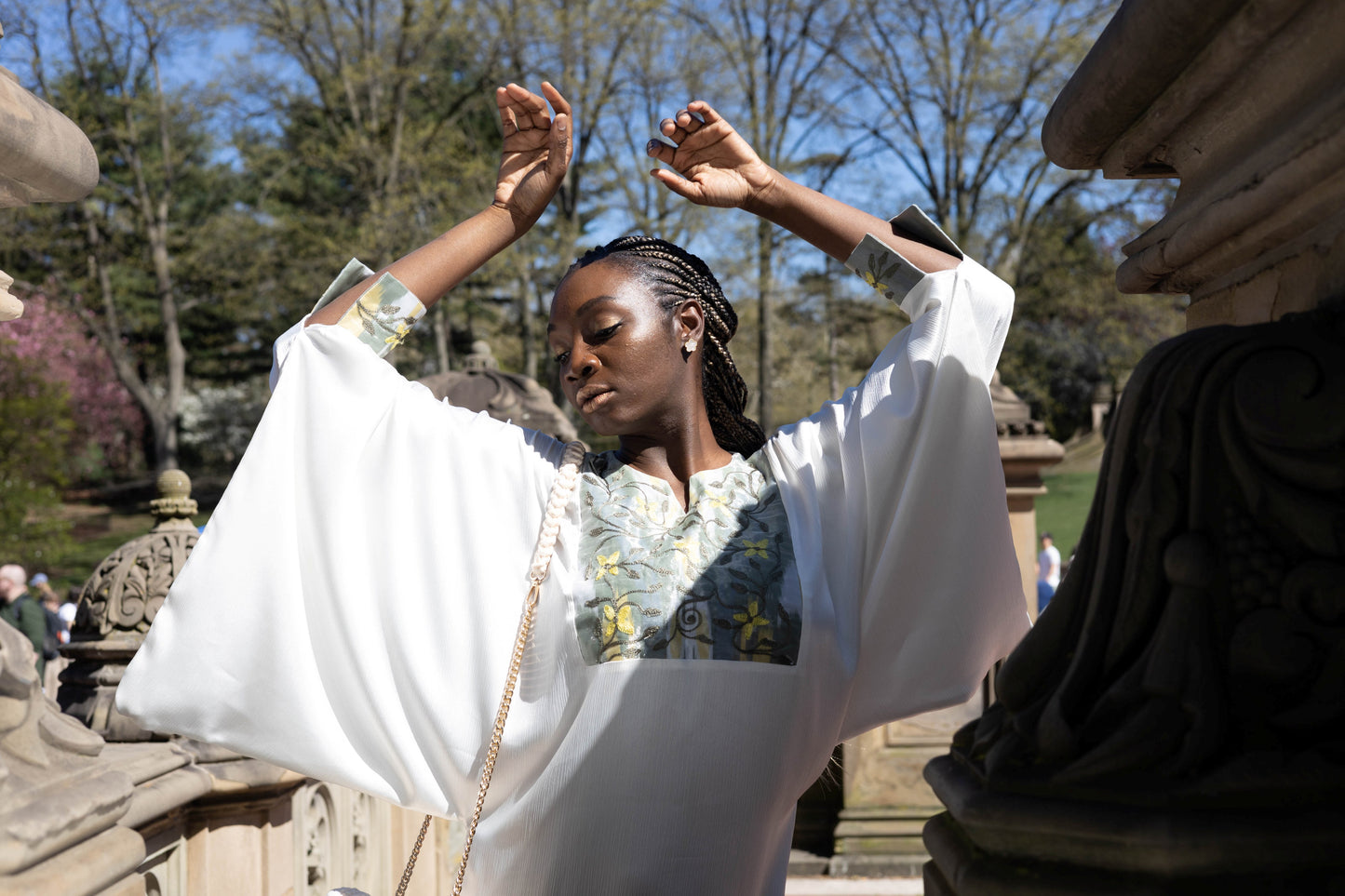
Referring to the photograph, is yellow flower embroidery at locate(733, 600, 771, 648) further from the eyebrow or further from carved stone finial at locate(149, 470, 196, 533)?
carved stone finial at locate(149, 470, 196, 533)

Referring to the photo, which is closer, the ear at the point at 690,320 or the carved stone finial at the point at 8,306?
the carved stone finial at the point at 8,306

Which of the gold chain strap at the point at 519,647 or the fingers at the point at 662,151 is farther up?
the fingers at the point at 662,151

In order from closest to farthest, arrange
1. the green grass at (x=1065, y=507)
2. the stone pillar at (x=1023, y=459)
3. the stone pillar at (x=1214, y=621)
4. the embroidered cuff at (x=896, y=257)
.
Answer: the stone pillar at (x=1214, y=621) → the embroidered cuff at (x=896, y=257) → the stone pillar at (x=1023, y=459) → the green grass at (x=1065, y=507)

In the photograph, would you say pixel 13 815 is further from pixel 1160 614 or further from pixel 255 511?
pixel 1160 614

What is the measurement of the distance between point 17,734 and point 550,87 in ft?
4.74

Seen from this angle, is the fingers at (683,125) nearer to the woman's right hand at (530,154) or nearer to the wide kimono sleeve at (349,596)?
the woman's right hand at (530,154)

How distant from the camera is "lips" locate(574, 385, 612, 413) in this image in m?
2.04

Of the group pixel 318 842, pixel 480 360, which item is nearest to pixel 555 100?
pixel 318 842

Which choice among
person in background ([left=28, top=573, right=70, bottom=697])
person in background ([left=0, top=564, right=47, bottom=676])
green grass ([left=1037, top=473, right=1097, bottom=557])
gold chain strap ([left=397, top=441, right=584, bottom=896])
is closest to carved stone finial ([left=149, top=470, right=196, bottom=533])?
gold chain strap ([left=397, top=441, right=584, bottom=896])

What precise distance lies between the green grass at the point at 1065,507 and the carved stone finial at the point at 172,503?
47.8 feet

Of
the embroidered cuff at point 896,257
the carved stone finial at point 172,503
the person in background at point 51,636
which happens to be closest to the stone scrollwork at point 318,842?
the carved stone finial at point 172,503

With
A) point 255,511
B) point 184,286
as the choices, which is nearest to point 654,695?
point 255,511

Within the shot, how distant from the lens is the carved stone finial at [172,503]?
3336mm

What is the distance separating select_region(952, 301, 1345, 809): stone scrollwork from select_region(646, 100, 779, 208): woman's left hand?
3.70 feet
